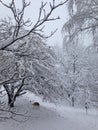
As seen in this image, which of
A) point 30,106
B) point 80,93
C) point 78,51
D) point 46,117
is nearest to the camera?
point 46,117

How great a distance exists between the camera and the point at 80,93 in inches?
961

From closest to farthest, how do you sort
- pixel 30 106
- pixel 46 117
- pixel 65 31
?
pixel 65 31 < pixel 46 117 < pixel 30 106

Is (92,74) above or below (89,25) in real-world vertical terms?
below

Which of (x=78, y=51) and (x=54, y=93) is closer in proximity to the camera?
(x=54, y=93)

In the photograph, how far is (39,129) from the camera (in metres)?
11.6

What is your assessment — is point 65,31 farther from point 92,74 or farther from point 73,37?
point 92,74

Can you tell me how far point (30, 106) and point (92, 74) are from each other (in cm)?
1168

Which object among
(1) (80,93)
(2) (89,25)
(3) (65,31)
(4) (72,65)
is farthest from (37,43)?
(4) (72,65)

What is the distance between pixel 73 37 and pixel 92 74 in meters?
14.0

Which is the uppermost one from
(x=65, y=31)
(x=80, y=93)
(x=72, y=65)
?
(x=65, y=31)

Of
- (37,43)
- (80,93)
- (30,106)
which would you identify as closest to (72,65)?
(80,93)

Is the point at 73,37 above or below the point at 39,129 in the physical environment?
above

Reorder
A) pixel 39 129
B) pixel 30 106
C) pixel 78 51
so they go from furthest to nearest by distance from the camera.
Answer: pixel 78 51
pixel 30 106
pixel 39 129

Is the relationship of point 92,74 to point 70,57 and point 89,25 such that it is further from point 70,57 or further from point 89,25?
point 89,25
